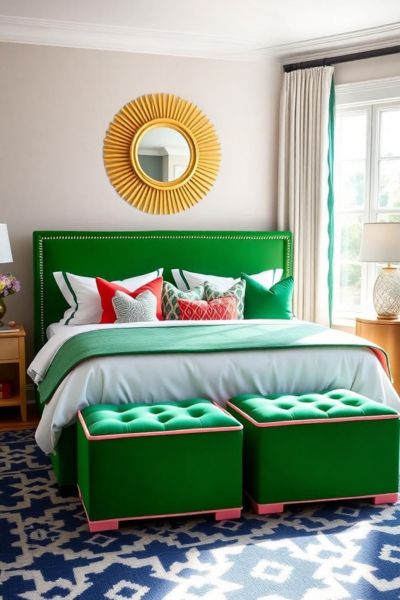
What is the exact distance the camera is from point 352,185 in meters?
5.81

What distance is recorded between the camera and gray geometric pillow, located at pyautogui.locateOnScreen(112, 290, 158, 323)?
4.66 meters

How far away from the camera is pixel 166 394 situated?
3.50 metres

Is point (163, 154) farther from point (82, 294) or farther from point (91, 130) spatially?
point (82, 294)

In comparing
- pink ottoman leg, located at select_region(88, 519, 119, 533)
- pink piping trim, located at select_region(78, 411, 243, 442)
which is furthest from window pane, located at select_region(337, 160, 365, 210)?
pink ottoman leg, located at select_region(88, 519, 119, 533)

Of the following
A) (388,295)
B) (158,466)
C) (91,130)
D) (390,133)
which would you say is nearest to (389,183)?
(390,133)

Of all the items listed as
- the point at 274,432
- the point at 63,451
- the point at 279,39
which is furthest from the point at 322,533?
the point at 279,39

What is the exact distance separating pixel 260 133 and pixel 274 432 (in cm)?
342

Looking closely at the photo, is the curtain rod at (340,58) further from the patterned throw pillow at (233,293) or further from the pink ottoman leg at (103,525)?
the pink ottoman leg at (103,525)

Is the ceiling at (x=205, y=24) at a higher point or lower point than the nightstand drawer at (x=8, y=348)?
higher

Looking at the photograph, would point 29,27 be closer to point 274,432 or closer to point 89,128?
point 89,128

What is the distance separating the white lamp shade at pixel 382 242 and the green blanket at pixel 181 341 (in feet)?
3.53

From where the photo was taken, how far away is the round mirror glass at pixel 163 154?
562cm

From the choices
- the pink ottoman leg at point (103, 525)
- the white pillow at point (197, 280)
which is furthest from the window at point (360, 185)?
the pink ottoman leg at point (103, 525)

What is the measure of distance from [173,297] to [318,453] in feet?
6.92
